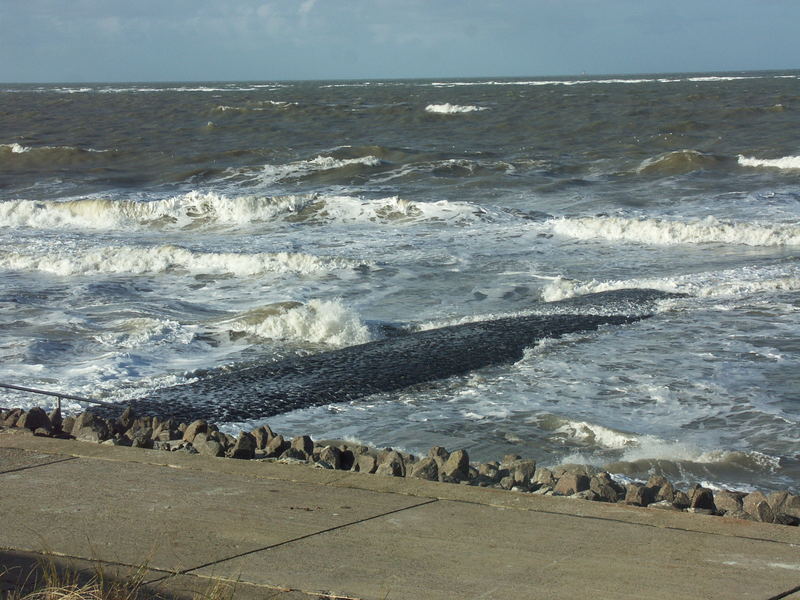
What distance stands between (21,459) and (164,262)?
37.7 ft

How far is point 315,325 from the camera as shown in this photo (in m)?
10.9

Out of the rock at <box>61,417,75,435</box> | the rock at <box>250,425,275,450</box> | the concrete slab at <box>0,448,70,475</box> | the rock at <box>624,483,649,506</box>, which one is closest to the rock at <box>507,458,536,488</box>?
the rock at <box>624,483,649,506</box>

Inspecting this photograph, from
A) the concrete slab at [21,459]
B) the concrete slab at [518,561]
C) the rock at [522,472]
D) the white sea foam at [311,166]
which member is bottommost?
the rock at [522,472]


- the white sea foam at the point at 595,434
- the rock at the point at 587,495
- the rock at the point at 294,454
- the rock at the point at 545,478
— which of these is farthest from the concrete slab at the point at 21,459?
the white sea foam at the point at 595,434

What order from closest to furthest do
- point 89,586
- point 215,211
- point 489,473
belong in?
point 89,586 → point 489,473 → point 215,211

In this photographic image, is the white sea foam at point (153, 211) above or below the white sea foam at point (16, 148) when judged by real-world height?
below

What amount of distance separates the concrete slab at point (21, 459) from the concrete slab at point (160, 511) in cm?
11

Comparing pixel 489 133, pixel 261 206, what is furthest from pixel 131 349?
pixel 489 133

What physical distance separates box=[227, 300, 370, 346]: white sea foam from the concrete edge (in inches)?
201

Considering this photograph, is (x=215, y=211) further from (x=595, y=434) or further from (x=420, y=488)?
(x=420, y=488)

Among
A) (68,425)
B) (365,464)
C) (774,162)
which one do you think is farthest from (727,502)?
(774,162)

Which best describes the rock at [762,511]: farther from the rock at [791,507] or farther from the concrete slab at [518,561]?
the concrete slab at [518,561]

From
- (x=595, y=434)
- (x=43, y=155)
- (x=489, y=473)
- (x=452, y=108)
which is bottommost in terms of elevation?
(x=595, y=434)

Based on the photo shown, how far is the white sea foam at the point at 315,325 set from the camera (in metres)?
10.7
